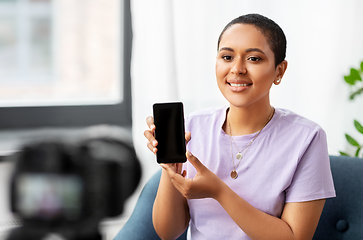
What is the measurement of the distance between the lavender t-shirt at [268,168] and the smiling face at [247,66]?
0.13 metres

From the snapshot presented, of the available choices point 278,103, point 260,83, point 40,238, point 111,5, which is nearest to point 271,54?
point 260,83

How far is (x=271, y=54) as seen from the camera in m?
0.83

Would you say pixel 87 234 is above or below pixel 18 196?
below

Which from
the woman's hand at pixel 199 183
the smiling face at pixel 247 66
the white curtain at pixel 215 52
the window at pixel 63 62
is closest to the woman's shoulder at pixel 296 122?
the smiling face at pixel 247 66

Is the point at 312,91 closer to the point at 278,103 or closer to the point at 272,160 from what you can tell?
the point at 278,103

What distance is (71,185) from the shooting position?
1.46m

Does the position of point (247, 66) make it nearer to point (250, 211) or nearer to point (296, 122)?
point (296, 122)

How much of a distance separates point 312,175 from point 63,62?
1278 mm

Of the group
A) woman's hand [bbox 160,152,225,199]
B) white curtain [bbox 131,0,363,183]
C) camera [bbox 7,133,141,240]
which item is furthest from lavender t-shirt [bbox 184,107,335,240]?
camera [bbox 7,133,141,240]

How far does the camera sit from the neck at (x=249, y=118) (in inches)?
36.0

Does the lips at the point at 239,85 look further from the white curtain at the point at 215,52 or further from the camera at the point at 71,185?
the camera at the point at 71,185

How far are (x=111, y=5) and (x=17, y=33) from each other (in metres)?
0.46

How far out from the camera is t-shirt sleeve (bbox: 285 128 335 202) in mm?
827

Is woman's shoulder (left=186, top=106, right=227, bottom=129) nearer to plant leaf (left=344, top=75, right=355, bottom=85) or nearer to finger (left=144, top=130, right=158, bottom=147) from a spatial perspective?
finger (left=144, top=130, right=158, bottom=147)
